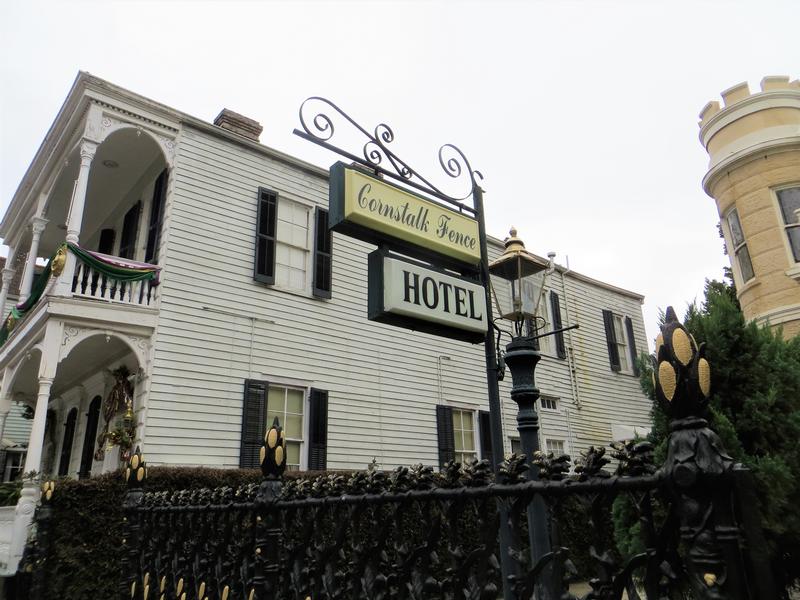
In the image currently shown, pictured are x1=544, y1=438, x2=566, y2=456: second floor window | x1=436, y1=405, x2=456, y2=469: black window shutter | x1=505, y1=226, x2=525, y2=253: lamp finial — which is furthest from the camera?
x1=544, y1=438, x2=566, y2=456: second floor window

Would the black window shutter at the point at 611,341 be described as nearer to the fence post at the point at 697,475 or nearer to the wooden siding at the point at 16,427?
the fence post at the point at 697,475

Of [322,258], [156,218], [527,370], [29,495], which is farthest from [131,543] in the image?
[322,258]

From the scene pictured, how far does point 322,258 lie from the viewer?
41.7 feet

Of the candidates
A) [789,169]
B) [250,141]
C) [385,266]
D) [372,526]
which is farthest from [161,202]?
[789,169]

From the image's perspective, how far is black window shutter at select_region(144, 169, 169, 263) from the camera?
11.0 meters

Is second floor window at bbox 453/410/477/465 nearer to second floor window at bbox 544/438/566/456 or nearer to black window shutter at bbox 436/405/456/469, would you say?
black window shutter at bbox 436/405/456/469

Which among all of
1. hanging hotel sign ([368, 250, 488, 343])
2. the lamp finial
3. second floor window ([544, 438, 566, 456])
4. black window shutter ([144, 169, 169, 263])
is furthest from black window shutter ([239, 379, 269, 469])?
second floor window ([544, 438, 566, 456])

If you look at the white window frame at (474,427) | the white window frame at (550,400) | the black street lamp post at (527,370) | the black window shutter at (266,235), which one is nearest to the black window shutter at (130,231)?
the black window shutter at (266,235)

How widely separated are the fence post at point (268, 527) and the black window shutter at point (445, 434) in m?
10.9

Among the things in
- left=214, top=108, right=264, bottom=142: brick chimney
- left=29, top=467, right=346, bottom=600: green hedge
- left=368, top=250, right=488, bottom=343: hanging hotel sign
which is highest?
left=214, top=108, right=264, bottom=142: brick chimney

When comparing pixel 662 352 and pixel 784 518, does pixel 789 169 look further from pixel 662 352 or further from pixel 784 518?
pixel 662 352

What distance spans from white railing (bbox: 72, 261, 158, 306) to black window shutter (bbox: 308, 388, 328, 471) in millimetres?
3779

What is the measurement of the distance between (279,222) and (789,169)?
35.1ft

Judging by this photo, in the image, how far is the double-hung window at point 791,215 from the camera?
10727 mm
